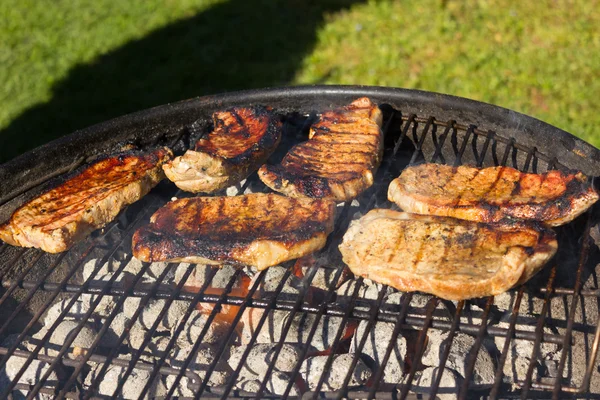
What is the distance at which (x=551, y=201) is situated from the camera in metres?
3.16

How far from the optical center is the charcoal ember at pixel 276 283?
11.2 feet

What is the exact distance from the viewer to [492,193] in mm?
3299

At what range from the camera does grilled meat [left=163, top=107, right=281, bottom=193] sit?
3.54 metres

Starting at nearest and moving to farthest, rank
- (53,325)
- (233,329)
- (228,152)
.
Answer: (233,329) < (53,325) < (228,152)

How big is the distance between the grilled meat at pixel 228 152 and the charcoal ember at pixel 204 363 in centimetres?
91

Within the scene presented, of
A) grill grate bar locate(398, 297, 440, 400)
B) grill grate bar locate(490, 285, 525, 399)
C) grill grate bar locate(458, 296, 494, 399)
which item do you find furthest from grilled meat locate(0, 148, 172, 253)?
grill grate bar locate(490, 285, 525, 399)

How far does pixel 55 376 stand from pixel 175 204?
1.08 m

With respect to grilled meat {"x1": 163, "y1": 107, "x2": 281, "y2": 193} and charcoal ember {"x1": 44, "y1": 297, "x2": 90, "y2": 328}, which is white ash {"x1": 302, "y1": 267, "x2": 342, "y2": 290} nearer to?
grilled meat {"x1": 163, "y1": 107, "x2": 281, "y2": 193}

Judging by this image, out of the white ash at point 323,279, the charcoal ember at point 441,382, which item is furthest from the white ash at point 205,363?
the charcoal ember at point 441,382

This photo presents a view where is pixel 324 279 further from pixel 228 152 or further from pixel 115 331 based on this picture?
pixel 115 331

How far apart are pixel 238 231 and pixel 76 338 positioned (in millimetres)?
1059

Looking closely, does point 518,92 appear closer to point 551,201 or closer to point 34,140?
point 551,201

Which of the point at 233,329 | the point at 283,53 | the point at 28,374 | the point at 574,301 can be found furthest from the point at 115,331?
the point at 283,53

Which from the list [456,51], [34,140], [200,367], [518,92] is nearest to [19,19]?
[34,140]
